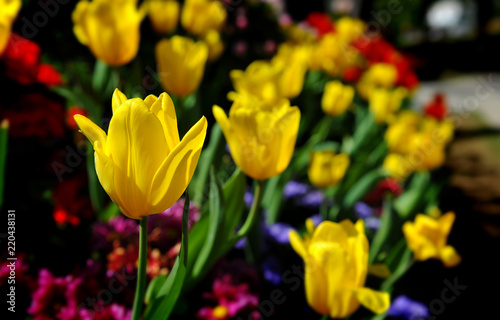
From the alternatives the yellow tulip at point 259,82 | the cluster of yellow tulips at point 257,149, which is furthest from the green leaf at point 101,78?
the yellow tulip at point 259,82

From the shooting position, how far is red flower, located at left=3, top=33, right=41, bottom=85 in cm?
172

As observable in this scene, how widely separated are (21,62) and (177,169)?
135 centimetres

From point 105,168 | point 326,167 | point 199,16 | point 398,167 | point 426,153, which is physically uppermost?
point 105,168

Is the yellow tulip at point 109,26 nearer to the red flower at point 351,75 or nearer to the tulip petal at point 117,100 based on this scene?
the tulip petal at point 117,100

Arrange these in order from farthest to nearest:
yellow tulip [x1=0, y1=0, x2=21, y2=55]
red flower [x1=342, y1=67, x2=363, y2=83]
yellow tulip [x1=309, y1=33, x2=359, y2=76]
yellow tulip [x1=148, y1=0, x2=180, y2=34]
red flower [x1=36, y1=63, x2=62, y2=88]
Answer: red flower [x1=342, y1=67, x2=363, y2=83], yellow tulip [x1=309, y1=33, x2=359, y2=76], yellow tulip [x1=148, y1=0, x2=180, y2=34], red flower [x1=36, y1=63, x2=62, y2=88], yellow tulip [x1=0, y1=0, x2=21, y2=55]

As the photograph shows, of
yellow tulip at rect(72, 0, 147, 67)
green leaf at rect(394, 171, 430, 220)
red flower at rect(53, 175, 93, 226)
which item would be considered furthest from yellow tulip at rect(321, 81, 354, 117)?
red flower at rect(53, 175, 93, 226)

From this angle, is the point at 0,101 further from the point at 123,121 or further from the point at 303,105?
the point at 303,105

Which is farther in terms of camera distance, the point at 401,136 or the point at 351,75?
the point at 351,75

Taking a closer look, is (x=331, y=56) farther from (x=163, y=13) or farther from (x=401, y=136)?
(x=163, y=13)

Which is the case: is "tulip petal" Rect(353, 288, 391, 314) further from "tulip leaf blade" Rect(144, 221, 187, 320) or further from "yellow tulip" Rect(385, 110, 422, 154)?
"yellow tulip" Rect(385, 110, 422, 154)

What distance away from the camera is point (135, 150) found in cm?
70

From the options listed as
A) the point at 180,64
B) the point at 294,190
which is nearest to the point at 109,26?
the point at 180,64

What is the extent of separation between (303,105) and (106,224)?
233cm

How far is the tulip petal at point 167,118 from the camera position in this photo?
720 mm
